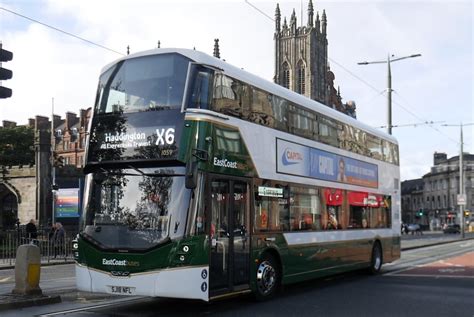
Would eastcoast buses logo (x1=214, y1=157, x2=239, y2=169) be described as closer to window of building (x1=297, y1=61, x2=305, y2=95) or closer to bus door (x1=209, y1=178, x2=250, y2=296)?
bus door (x1=209, y1=178, x2=250, y2=296)

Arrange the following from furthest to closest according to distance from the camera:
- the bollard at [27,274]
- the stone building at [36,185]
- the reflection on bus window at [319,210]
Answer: the stone building at [36,185]
the reflection on bus window at [319,210]
the bollard at [27,274]

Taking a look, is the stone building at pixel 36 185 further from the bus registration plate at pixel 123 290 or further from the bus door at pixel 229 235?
the bus registration plate at pixel 123 290

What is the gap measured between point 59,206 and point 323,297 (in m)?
21.8

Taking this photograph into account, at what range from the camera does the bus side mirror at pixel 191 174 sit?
8961mm

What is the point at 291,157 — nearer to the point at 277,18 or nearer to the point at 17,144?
the point at 17,144

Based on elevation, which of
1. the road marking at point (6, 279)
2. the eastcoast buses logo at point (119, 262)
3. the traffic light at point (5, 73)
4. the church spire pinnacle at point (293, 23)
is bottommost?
the road marking at point (6, 279)

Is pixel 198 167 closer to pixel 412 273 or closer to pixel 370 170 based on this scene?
pixel 370 170

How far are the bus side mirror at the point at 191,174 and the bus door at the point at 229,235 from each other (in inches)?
21.1

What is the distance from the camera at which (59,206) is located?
30.6 metres

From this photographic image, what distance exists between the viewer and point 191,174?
29.6 ft

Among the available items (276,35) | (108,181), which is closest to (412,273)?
(108,181)

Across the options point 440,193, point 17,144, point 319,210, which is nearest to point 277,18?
point 17,144

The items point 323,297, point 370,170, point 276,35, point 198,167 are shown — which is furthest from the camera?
point 276,35

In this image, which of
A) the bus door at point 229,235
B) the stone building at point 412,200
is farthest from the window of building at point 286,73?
the bus door at point 229,235
